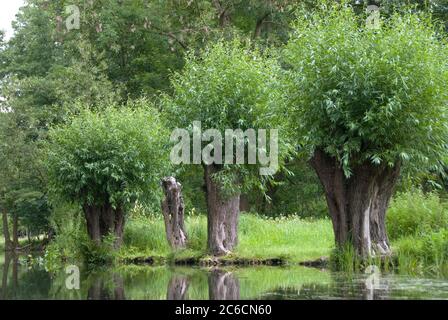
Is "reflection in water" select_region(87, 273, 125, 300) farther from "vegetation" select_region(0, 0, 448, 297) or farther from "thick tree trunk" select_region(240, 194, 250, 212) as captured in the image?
"thick tree trunk" select_region(240, 194, 250, 212)

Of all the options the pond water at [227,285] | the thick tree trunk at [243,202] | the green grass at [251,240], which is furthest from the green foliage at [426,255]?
the thick tree trunk at [243,202]

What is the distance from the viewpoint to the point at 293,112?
16.7m

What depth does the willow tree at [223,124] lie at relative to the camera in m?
19.4

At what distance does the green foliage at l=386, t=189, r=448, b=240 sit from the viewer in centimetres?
1923

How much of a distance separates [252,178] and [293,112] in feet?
12.4

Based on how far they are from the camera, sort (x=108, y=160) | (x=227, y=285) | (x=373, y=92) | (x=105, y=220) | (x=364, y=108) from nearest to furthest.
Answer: (x=227, y=285) < (x=373, y=92) < (x=364, y=108) < (x=108, y=160) < (x=105, y=220)

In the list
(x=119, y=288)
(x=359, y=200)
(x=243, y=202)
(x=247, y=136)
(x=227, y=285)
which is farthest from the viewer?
(x=243, y=202)

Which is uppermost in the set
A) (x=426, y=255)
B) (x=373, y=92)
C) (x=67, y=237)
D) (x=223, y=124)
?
(x=373, y=92)

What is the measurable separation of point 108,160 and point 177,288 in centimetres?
931

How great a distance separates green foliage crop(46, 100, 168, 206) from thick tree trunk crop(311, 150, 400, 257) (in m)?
6.44

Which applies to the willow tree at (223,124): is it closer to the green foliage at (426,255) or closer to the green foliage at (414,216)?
the green foliage at (414,216)

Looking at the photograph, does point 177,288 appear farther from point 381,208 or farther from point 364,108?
point 381,208

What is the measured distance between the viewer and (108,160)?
22.0 m

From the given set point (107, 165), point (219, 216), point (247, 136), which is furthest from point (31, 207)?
point (247, 136)
